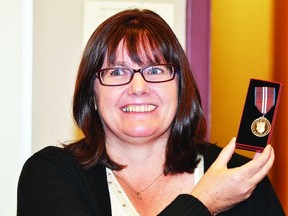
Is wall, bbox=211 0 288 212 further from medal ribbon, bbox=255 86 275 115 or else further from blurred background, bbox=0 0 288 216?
medal ribbon, bbox=255 86 275 115

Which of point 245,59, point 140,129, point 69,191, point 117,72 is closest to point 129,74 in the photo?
point 117,72

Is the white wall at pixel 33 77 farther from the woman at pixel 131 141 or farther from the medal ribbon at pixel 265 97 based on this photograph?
the medal ribbon at pixel 265 97

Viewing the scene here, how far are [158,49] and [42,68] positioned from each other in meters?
0.82

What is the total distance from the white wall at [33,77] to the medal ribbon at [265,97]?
1.07m

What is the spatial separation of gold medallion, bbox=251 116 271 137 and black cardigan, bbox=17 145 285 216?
21cm

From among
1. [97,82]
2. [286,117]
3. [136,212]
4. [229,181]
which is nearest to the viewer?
[229,181]

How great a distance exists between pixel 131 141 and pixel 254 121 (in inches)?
14.8

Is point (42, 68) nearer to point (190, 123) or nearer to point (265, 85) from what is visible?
point (190, 123)

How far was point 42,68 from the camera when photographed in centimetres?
210

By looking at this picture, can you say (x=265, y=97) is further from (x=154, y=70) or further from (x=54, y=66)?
(x=54, y=66)

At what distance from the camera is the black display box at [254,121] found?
47.8 inches

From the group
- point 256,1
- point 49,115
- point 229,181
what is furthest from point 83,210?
point 256,1

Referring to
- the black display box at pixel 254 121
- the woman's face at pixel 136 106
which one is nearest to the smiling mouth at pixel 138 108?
the woman's face at pixel 136 106

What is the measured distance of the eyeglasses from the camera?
4.56ft
